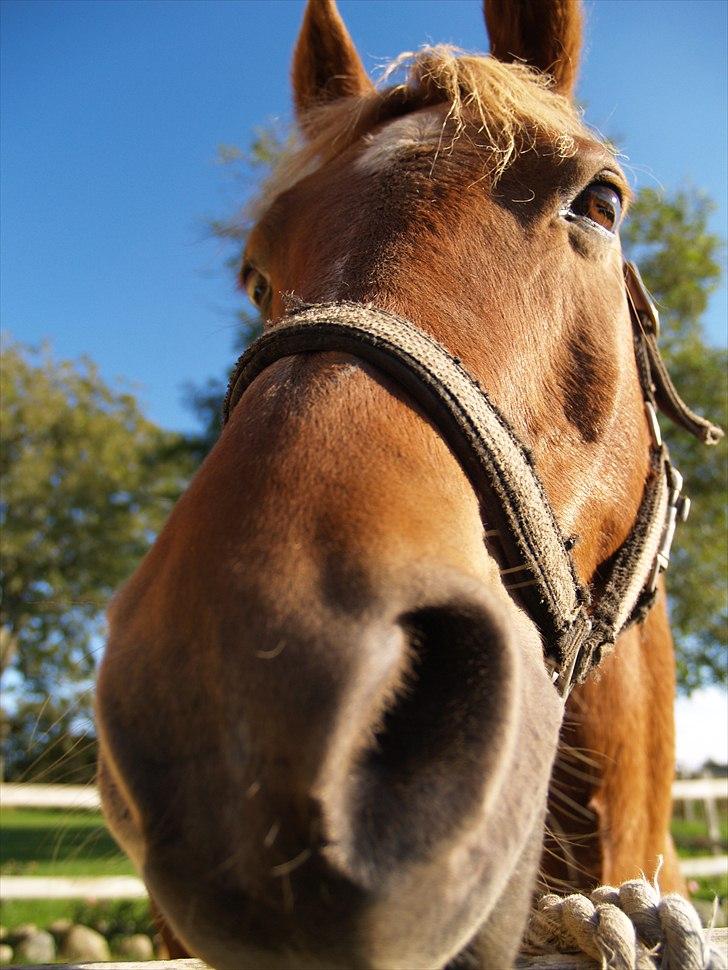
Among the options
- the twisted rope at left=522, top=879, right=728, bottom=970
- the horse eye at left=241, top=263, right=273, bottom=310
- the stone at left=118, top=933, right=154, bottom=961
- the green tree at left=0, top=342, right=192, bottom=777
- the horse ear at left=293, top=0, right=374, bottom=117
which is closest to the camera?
the twisted rope at left=522, top=879, right=728, bottom=970

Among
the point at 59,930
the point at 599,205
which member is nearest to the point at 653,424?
the point at 599,205

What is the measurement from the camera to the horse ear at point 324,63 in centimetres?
312

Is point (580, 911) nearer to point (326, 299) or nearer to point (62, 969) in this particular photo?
point (62, 969)

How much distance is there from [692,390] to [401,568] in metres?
12.6

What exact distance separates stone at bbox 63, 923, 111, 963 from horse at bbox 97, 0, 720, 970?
523 centimetres

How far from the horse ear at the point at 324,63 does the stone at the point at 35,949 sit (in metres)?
6.22

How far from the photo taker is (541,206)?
1.85 metres

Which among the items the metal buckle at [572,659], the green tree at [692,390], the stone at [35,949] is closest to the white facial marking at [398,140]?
the metal buckle at [572,659]

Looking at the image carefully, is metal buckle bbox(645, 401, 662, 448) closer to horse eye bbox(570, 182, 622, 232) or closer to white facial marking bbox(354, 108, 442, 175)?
horse eye bbox(570, 182, 622, 232)

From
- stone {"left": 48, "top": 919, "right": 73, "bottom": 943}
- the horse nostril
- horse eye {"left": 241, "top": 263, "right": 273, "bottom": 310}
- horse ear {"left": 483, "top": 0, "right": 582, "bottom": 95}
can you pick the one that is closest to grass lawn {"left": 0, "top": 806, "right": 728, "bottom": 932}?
stone {"left": 48, "top": 919, "right": 73, "bottom": 943}

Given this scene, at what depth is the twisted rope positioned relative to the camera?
109 centimetres

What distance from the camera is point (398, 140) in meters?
1.98

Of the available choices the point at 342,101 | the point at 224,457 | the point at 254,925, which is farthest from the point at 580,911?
the point at 342,101

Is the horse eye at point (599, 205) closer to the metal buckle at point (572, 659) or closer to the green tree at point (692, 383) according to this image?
the metal buckle at point (572, 659)
